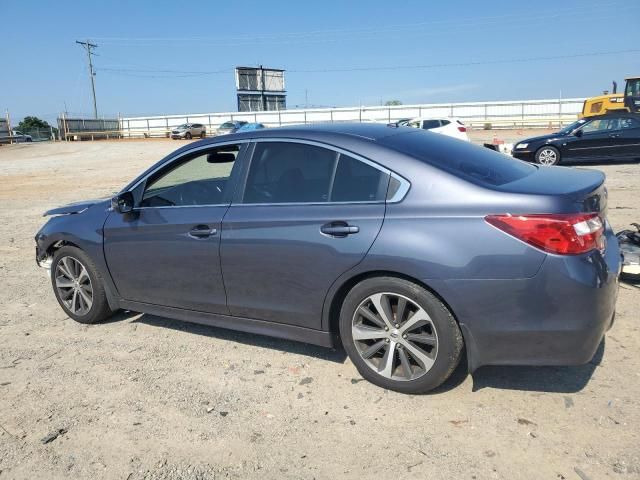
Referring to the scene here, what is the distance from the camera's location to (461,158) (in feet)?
11.6

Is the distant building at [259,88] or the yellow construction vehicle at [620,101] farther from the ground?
the distant building at [259,88]

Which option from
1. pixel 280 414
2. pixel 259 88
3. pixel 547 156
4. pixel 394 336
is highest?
pixel 259 88

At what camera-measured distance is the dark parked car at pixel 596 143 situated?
15516 mm

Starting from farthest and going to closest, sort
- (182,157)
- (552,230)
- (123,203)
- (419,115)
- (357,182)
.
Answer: (419,115)
(123,203)
(182,157)
(357,182)
(552,230)

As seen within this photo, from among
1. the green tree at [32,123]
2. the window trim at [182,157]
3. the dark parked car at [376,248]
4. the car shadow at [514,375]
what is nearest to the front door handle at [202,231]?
the dark parked car at [376,248]

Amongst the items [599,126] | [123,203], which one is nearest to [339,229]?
[123,203]

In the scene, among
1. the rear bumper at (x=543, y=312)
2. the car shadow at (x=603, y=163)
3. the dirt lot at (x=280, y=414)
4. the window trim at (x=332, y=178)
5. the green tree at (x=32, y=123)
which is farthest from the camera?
the green tree at (x=32, y=123)

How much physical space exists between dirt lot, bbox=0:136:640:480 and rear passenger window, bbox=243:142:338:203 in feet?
3.98

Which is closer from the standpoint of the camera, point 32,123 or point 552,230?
point 552,230

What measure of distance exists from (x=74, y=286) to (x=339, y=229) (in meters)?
2.80

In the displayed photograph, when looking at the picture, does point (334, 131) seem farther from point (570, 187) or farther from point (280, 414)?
point (280, 414)

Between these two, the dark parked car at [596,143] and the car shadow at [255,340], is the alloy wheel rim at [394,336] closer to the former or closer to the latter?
the car shadow at [255,340]

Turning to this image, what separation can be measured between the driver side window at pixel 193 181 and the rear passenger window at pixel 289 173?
0.26 metres

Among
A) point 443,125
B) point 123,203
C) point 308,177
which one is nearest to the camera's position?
point 308,177
